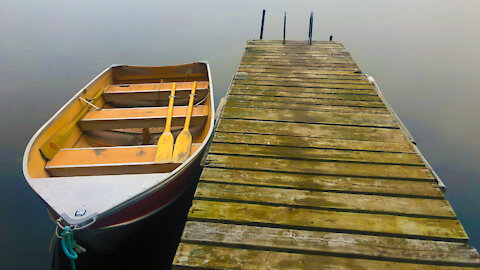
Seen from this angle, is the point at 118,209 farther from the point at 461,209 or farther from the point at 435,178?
the point at 461,209

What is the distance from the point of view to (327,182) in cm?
248

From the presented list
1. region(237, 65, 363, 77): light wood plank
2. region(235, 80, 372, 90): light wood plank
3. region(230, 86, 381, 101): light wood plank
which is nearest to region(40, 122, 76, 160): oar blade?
region(230, 86, 381, 101): light wood plank

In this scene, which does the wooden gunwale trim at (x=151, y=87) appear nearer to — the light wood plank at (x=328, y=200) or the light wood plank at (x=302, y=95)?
the light wood plank at (x=302, y=95)

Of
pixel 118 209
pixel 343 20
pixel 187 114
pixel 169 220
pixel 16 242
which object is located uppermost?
pixel 343 20

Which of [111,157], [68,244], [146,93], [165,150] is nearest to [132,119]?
[111,157]

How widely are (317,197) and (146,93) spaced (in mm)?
4122

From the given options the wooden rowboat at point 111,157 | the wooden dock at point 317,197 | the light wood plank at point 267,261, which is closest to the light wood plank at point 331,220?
the wooden dock at point 317,197

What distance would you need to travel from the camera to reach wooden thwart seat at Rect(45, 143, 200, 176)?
3078 millimetres

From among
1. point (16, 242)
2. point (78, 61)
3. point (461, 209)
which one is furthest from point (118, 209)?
point (78, 61)

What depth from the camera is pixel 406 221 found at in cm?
208

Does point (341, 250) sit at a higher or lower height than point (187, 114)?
lower

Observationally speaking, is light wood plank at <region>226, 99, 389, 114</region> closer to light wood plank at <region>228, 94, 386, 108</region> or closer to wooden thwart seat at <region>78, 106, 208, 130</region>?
light wood plank at <region>228, 94, 386, 108</region>

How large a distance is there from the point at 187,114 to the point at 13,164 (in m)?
3.44

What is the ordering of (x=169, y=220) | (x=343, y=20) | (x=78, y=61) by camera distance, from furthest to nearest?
(x=343, y=20) < (x=78, y=61) < (x=169, y=220)
